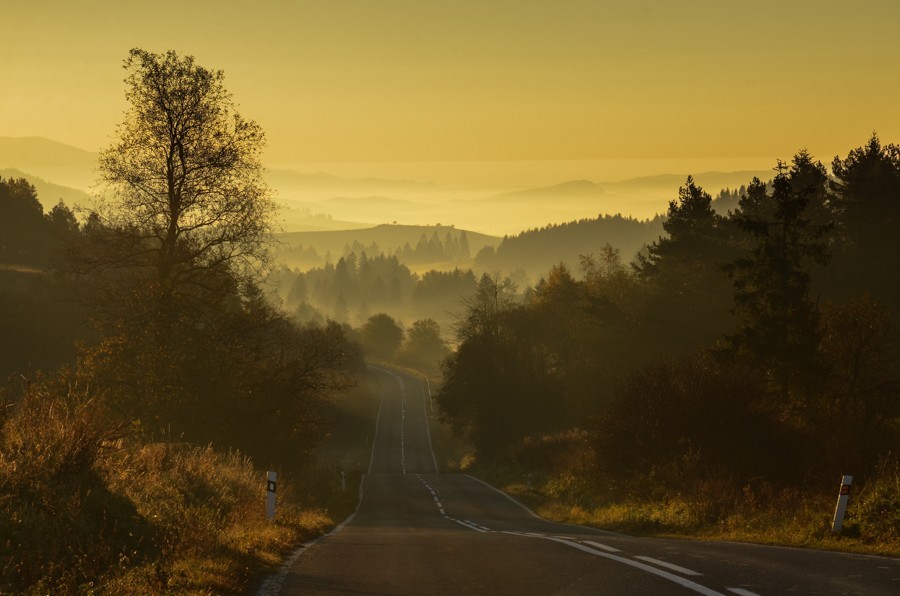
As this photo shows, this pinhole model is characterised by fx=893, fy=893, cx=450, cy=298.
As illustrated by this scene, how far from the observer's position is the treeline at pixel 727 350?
29.6 metres

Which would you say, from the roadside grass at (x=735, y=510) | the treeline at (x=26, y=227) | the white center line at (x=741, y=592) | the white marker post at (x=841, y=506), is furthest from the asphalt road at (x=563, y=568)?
the treeline at (x=26, y=227)

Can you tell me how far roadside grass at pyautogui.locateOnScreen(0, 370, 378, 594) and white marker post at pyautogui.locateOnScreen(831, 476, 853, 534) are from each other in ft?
32.2

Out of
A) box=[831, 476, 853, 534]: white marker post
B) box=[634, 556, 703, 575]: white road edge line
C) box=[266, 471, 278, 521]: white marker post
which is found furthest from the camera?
box=[266, 471, 278, 521]: white marker post

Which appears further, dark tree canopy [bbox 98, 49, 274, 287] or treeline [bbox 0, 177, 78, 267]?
treeline [bbox 0, 177, 78, 267]

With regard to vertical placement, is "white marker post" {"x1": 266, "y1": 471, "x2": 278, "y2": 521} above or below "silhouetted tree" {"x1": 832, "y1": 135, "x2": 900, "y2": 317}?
below

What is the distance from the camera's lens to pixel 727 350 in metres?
45.1

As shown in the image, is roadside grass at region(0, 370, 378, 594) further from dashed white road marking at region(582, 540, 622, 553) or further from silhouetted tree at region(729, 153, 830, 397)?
silhouetted tree at region(729, 153, 830, 397)

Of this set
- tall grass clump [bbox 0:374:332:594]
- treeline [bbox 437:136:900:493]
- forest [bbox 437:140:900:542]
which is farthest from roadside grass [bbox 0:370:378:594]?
treeline [bbox 437:136:900:493]

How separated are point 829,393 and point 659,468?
770 inches

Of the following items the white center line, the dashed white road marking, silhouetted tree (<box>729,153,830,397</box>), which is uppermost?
silhouetted tree (<box>729,153,830,397</box>)

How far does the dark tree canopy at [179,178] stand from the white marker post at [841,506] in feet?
74.2

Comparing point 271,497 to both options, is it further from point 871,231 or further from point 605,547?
point 871,231

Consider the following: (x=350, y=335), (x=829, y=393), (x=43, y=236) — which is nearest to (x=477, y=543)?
(x=829, y=393)

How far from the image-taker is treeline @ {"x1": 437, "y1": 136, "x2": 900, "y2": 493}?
2958cm
